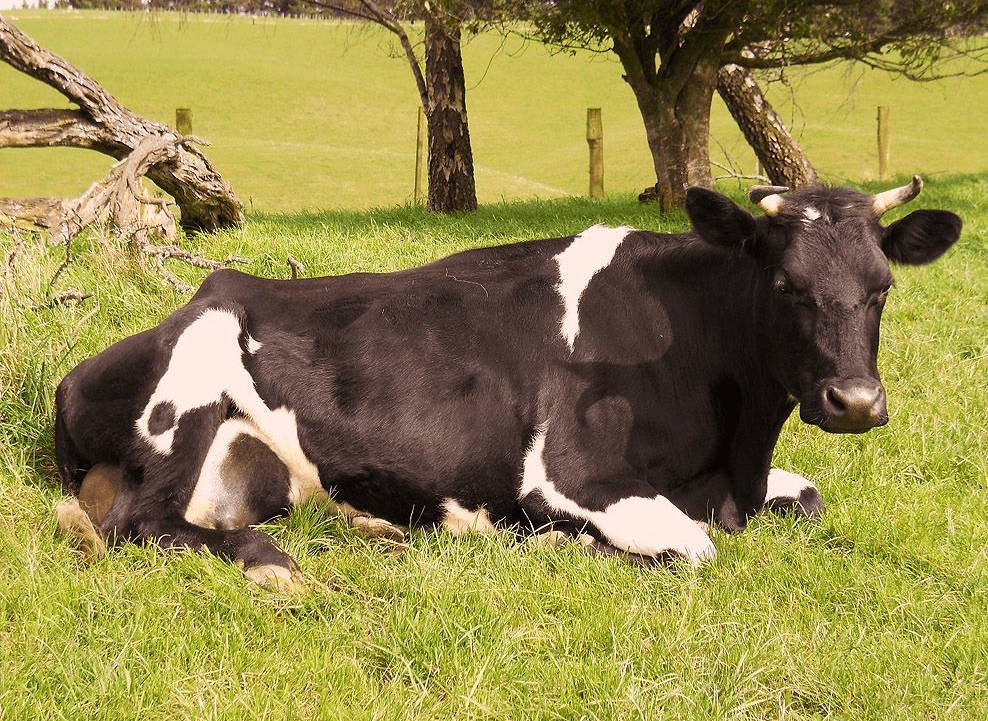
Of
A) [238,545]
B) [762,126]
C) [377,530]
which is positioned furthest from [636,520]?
[762,126]

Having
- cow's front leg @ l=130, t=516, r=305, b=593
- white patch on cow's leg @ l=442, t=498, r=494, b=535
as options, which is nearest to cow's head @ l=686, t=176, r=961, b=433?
white patch on cow's leg @ l=442, t=498, r=494, b=535

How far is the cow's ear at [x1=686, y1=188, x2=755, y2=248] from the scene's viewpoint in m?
4.30

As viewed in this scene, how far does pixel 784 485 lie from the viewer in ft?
15.9

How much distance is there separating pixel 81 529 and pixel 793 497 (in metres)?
3.34

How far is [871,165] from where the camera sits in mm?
33344

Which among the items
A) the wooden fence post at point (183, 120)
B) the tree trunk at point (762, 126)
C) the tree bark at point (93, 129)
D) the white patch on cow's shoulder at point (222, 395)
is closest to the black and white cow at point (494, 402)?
the white patch on cow's shoulder at point (222, 395)

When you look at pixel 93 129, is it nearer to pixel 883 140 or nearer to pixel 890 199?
pixel 890 199

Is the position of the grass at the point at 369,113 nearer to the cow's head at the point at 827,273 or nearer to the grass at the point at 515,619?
the cow's head at the point at 827,273

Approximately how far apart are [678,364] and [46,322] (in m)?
4.10

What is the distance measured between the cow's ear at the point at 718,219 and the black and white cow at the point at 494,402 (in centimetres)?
1

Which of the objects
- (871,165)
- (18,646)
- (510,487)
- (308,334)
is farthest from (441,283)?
(871,165)

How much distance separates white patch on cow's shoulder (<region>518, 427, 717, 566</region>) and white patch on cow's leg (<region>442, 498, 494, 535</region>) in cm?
21

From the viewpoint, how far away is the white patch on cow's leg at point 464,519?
454 centimetres

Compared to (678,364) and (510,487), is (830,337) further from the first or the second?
(510,487)
